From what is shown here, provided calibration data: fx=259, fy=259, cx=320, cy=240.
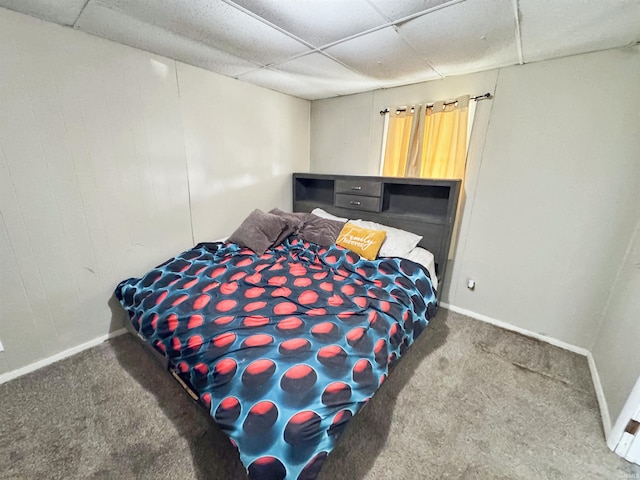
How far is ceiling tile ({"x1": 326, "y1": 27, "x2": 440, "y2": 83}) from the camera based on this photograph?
167cm

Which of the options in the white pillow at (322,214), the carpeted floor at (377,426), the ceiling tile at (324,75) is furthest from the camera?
the white pillow at (322,214)

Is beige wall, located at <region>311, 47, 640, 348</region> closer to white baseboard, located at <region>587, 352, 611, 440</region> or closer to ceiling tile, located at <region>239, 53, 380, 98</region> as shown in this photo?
white baseboard, located at <region>587, 352, 611, 440</region>

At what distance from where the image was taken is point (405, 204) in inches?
106

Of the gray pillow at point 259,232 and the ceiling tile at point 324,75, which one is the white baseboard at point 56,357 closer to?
the gray pillow at point 259,232

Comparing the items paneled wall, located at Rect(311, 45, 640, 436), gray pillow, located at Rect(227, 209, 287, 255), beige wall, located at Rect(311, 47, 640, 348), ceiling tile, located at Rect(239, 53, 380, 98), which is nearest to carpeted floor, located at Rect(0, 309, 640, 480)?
paneled wall, located at Rect(311, 45, 640, 436)

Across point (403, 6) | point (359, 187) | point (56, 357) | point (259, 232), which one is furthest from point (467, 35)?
point (56, 357)

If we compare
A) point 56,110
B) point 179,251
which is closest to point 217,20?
point 56,110

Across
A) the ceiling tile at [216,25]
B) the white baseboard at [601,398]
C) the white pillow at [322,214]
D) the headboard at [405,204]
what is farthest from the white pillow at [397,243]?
the ceiling tile at [216,25]

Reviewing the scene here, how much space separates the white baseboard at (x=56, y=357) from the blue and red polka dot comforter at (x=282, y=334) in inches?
20.3

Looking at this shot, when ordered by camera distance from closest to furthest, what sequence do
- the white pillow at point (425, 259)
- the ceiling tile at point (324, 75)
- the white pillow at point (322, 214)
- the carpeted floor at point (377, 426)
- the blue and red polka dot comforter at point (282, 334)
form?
the blue and red polka dot comforter at point (282, 334) < the carpeted floor at point (377, 426) < the ceiling tile at point (324, 75) < the white pillow at point (425, 259) < the white pillow at point (322, 214)

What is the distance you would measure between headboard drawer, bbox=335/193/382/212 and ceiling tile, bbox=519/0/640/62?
151cm

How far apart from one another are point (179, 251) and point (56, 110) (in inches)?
49.3

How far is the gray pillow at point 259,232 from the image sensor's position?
229 centimetres

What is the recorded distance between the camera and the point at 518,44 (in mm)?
1668
